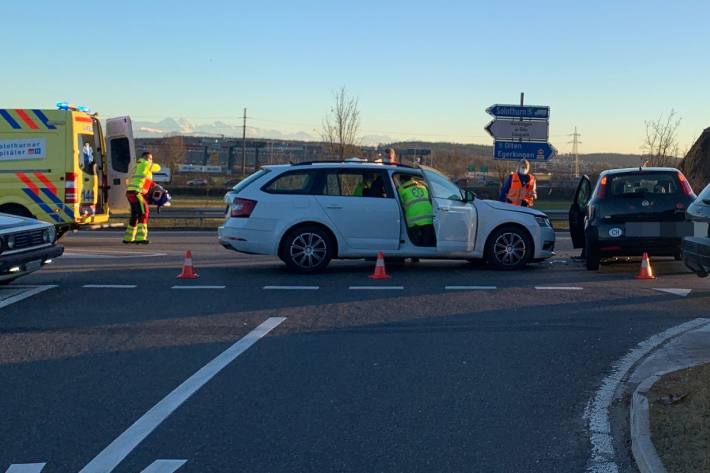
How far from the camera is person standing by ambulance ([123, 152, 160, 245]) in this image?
16203mm

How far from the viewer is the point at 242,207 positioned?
11.7 meters

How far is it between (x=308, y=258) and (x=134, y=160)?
6.99 metres

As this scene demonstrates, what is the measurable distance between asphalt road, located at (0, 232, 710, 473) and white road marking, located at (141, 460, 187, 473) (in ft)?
0.05

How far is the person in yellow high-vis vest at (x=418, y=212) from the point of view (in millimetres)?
11859

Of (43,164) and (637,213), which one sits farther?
(43,164)

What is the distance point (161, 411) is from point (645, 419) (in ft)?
10.7

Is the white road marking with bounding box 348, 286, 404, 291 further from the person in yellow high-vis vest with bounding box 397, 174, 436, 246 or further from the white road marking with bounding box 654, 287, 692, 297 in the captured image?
the white road marking with bounding box 654, 287, 692, 297

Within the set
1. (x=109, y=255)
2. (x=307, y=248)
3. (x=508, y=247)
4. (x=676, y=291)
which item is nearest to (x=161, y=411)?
(x=307, y=248)

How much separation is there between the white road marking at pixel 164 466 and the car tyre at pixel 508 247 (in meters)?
8.25

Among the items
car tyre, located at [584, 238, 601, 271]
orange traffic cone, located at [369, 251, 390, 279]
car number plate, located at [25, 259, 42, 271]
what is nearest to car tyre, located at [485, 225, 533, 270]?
car tyre, located at [584, 238, 601, 271]

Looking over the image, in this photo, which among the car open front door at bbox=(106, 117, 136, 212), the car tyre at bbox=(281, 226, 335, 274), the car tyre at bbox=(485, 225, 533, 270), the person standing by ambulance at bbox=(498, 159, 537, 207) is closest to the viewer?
the car tyre at bbox=(281, 226, 335, 274)

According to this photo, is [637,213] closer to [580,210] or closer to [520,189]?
[580,210]

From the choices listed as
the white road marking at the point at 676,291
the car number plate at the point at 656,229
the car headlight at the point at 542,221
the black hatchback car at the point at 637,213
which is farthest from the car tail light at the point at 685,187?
the car headlight at the point at 542,221

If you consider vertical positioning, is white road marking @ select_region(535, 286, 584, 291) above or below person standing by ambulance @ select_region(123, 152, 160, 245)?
below
